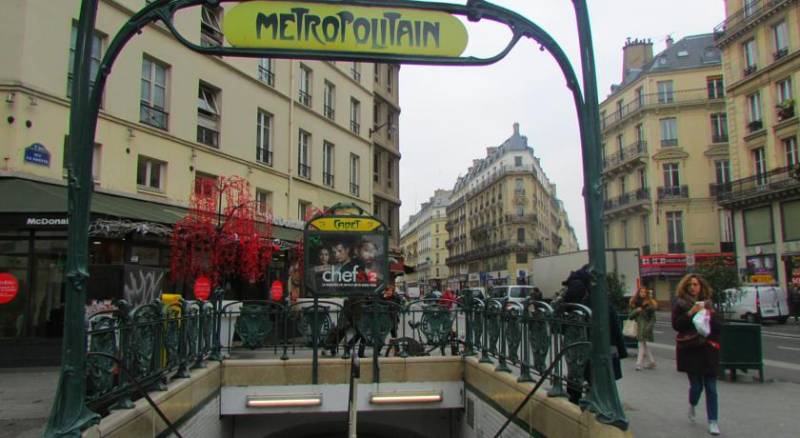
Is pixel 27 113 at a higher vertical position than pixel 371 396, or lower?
higher

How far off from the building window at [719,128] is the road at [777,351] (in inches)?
1044

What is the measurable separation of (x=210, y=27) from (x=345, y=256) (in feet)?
49.1

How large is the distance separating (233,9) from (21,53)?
481 inches

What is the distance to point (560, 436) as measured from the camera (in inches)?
204

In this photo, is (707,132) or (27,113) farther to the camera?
(707,132)

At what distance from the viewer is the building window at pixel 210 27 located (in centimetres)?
2053

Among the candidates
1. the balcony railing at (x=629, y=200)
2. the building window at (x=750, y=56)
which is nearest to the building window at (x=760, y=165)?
the building window at (x=750, y=56)

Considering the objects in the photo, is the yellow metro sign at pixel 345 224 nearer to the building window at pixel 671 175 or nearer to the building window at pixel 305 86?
the building window at pixel 305 86

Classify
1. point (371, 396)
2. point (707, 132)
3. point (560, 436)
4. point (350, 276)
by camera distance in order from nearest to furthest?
point (560, 436) < point (371, 396) < point (350, 276) < point (707, 132)

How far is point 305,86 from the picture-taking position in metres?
27.3

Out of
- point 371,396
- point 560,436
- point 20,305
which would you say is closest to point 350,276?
point 371,396

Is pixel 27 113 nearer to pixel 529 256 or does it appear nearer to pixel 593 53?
pixel 593 53

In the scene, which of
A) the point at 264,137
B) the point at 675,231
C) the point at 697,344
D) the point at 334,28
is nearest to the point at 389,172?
the point at 264,137

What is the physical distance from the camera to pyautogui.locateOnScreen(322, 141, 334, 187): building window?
93.1ft
